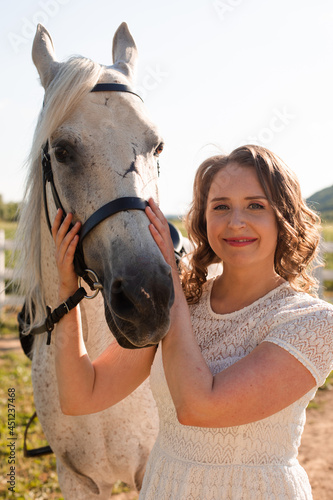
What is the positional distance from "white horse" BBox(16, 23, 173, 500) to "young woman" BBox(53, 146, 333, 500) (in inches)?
4.2

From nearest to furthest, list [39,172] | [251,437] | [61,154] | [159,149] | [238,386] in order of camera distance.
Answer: [238,386] → [251,437] → [61,154] → [159,149] → [39,172]

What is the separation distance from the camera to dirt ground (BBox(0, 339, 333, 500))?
337cm

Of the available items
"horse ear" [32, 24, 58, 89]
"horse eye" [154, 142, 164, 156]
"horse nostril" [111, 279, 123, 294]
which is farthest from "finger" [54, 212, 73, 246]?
"horse ear" [32, 24, 58, 89]

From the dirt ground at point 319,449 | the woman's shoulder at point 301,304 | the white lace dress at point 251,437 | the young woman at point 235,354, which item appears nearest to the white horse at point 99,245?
the young woman at point 235,354

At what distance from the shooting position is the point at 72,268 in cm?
156

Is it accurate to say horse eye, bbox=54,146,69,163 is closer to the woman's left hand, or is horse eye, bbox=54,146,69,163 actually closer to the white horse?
the white horse

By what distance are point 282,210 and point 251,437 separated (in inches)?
30.9

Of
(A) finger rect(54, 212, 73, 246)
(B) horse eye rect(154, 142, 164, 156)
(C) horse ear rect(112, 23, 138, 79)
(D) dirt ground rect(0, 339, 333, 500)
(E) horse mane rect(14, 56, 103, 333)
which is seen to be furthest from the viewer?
(D) dirt ground rect(0, 339, 333, 500)

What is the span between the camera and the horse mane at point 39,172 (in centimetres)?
173

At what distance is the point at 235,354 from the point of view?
139 centimetres

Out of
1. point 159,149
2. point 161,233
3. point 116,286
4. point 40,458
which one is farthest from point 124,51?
point 40,458

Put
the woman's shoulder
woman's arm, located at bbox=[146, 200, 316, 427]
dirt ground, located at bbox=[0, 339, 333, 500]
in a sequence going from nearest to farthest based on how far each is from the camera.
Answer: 1. woman's arm, located at bbox=[146, 200, 316, 427]
2. the woman's shoulder
3. dirt ground, located at bbox=[0, 339, 333, 500]

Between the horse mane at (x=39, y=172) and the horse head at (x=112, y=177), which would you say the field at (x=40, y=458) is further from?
the horse head at (x=112, y=177)

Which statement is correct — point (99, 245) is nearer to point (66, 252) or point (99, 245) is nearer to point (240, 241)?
point (66, 252)
